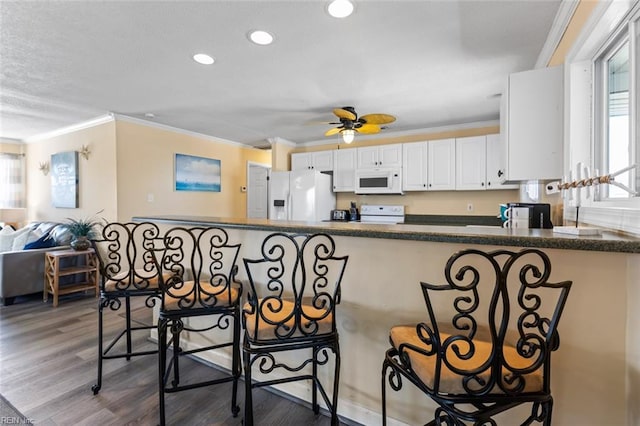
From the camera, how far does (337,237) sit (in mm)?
1654

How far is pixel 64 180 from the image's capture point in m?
4.73

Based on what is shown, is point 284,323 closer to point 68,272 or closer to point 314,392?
point 314,392

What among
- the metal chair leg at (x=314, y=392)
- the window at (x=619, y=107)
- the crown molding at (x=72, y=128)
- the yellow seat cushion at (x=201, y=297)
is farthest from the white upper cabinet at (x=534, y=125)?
the crown molding at (x=72, y=128)

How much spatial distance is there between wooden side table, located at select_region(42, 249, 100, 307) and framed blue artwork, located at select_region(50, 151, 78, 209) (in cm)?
114

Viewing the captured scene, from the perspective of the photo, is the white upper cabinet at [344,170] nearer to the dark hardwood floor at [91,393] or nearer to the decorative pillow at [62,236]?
the dark hardwood floor at [91,393]

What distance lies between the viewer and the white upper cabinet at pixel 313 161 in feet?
16.7

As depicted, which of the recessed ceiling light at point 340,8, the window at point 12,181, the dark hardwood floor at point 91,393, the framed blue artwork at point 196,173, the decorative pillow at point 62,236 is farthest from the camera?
the window at point 12,181

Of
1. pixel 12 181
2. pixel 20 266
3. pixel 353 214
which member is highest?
pixel 12 181

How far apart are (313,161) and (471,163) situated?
2454 mm

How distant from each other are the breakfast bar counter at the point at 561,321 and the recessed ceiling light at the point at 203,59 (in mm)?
1545

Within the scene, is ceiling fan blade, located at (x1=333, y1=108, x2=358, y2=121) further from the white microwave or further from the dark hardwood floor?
the dark hardwood floor

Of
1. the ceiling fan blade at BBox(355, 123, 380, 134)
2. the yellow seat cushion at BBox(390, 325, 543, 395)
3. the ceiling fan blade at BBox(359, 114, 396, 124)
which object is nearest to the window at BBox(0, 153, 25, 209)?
the ceiling fan blade at BBox(355, 123, 380, 134)

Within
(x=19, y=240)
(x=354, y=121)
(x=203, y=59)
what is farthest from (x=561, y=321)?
(x=19, y=240)

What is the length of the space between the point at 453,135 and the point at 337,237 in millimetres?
3461
